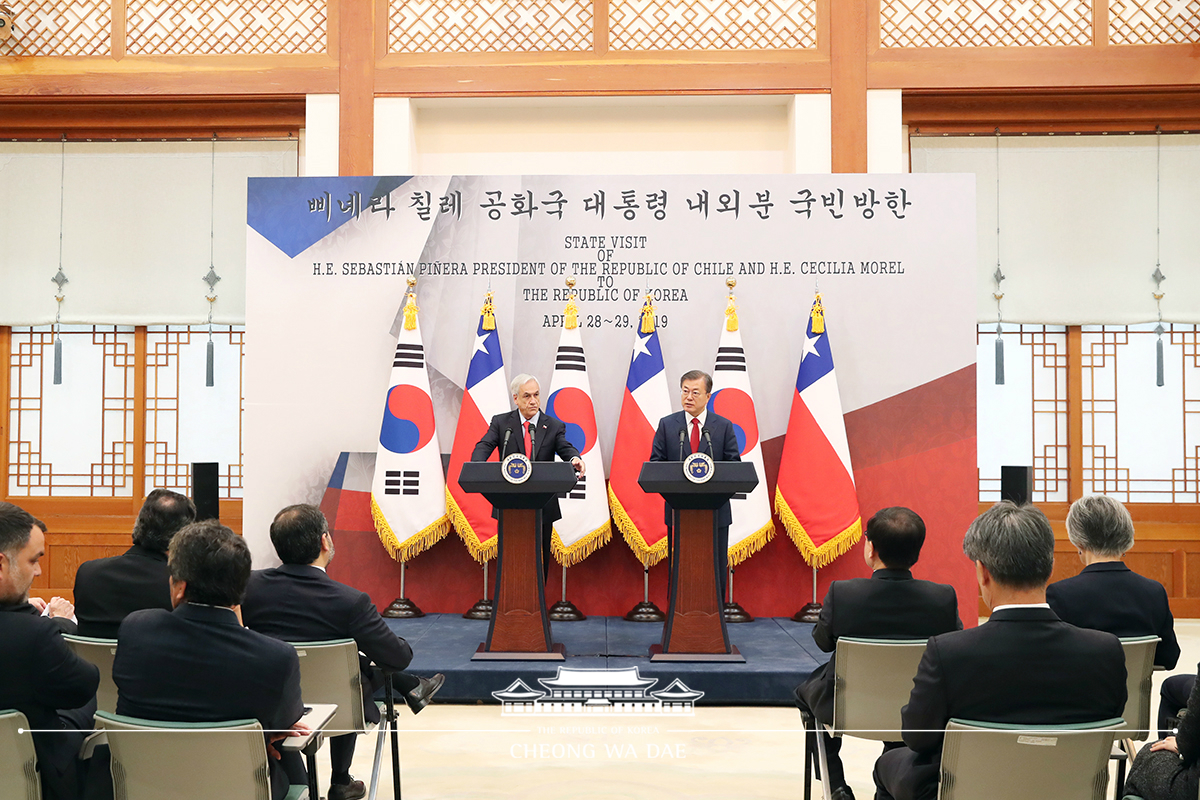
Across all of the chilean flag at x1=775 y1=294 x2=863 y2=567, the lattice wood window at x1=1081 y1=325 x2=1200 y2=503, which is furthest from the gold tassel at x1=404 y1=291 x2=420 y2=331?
the lattice wood window at x1=1081 y1=325 x2=1200 y2=503

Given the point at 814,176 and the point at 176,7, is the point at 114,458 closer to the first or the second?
the point at 176,7

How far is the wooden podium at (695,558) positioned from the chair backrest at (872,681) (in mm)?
1606

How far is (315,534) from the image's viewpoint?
2.82 meters

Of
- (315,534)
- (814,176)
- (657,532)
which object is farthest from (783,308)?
(315,534)

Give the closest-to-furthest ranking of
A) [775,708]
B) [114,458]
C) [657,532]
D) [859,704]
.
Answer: [859,704] → [775,708] → [657,532] → [114,458]

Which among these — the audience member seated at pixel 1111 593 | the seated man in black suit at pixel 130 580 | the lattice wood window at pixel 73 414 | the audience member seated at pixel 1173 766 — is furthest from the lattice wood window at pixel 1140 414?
the lattice wood window at pixel 73 414

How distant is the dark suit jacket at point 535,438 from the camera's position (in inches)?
194

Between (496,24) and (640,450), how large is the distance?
311cm

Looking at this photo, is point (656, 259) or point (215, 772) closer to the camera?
point (215, 772)

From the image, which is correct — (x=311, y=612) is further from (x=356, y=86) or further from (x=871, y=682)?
(x=356, y=86)

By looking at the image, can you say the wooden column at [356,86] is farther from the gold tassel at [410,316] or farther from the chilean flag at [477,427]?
the chilean flag at [477,427]

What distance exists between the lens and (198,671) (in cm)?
199

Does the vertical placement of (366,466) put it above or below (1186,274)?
below

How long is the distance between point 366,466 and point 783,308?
8.78 ft
